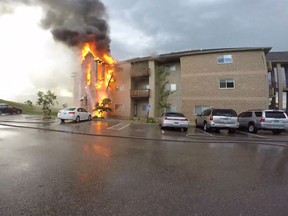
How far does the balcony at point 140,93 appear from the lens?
3094 cm

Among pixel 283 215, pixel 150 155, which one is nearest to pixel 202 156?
pixel 150 155

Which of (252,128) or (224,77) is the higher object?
(224,77)

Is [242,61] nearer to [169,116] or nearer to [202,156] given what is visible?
[169,116]

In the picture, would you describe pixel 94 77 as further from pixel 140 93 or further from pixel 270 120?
pixel 270 120

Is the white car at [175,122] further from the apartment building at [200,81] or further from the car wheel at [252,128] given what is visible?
the apartment building at [200,81]

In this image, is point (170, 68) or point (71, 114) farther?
point (170, 68)

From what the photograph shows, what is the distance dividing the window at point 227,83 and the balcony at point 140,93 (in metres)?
9.40

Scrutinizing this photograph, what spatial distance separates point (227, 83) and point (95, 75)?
17.3 meters

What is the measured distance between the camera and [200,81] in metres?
27.4

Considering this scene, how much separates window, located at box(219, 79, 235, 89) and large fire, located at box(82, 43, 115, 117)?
1521cm

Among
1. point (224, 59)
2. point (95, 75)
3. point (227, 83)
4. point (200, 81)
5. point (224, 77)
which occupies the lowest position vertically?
point (227, 83)

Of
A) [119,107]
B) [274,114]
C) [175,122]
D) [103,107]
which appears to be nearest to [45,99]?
[103,107]

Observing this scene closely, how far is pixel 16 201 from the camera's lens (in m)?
3.69

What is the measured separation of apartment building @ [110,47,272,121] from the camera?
2550cm
